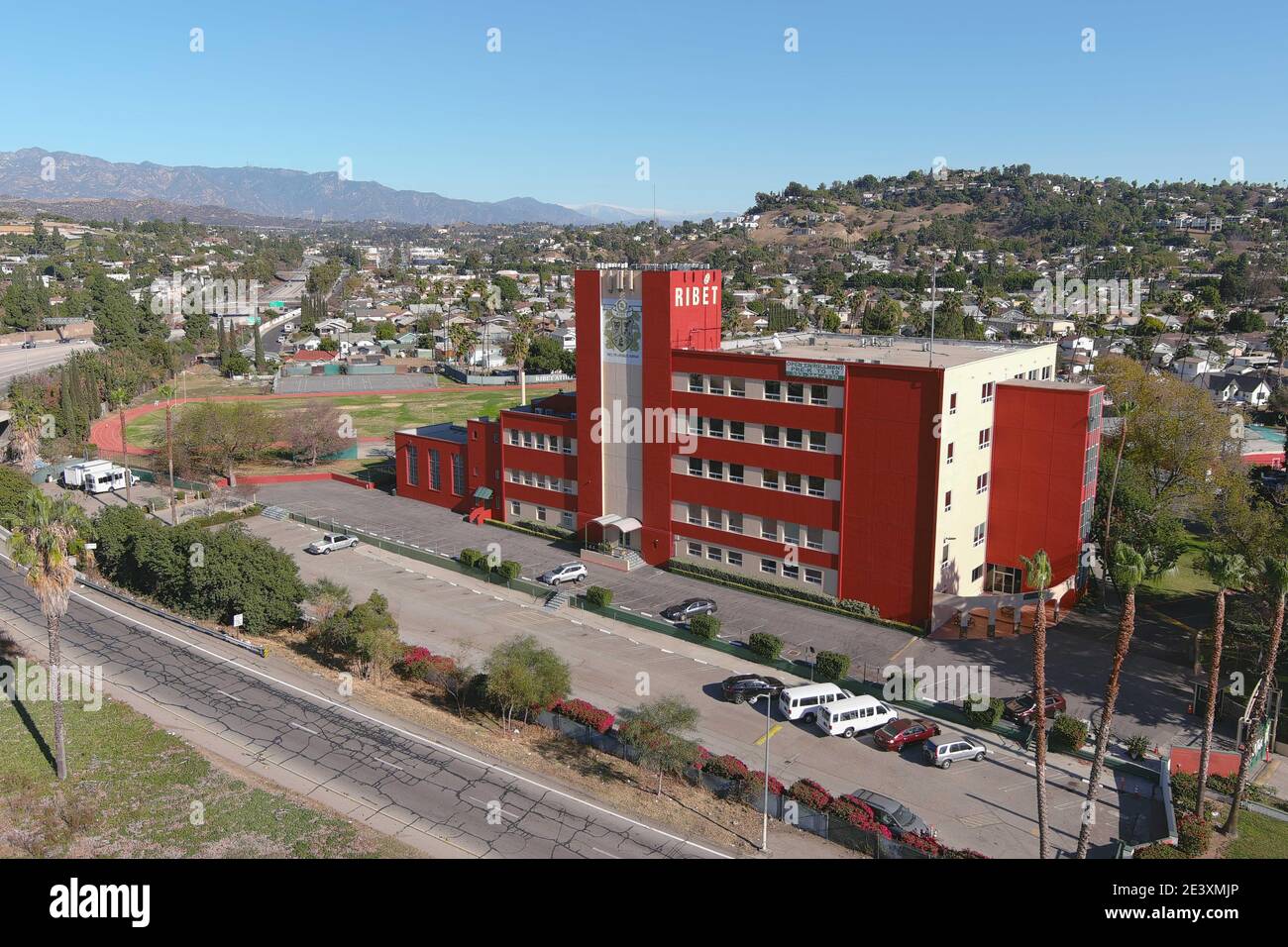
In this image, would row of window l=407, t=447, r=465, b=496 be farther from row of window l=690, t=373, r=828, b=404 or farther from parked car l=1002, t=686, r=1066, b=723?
parked car l=1002, t=686, r=1066, b=723

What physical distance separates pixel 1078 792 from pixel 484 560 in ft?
107

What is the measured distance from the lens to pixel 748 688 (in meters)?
38.4

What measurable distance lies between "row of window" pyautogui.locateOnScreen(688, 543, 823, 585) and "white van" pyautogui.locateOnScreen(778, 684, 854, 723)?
37.0 feet

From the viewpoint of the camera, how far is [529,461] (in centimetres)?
6019

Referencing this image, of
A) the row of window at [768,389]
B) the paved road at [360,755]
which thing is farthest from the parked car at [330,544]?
the row of window at [768,389]

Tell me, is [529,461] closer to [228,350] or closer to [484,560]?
[484,560]

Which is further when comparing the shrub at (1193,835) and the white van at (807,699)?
the white van at (807,699)

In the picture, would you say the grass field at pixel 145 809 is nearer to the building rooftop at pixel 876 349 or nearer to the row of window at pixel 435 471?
the building rooftop at pixel 876 349

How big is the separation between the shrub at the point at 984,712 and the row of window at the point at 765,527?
13.2 m

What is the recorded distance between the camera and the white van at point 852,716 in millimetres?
35719

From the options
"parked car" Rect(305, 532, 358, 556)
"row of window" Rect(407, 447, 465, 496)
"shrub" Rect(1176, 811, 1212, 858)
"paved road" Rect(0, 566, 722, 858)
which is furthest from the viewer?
"row of window" Rect(407, 447, 465, 496)

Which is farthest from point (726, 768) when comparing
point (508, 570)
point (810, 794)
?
point (508, 570)

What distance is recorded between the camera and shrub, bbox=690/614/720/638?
43500mm

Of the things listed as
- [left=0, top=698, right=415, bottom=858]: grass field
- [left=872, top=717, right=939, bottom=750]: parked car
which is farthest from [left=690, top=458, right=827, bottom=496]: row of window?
[left=0, top=698, right=415, bottom=858]: grass field
